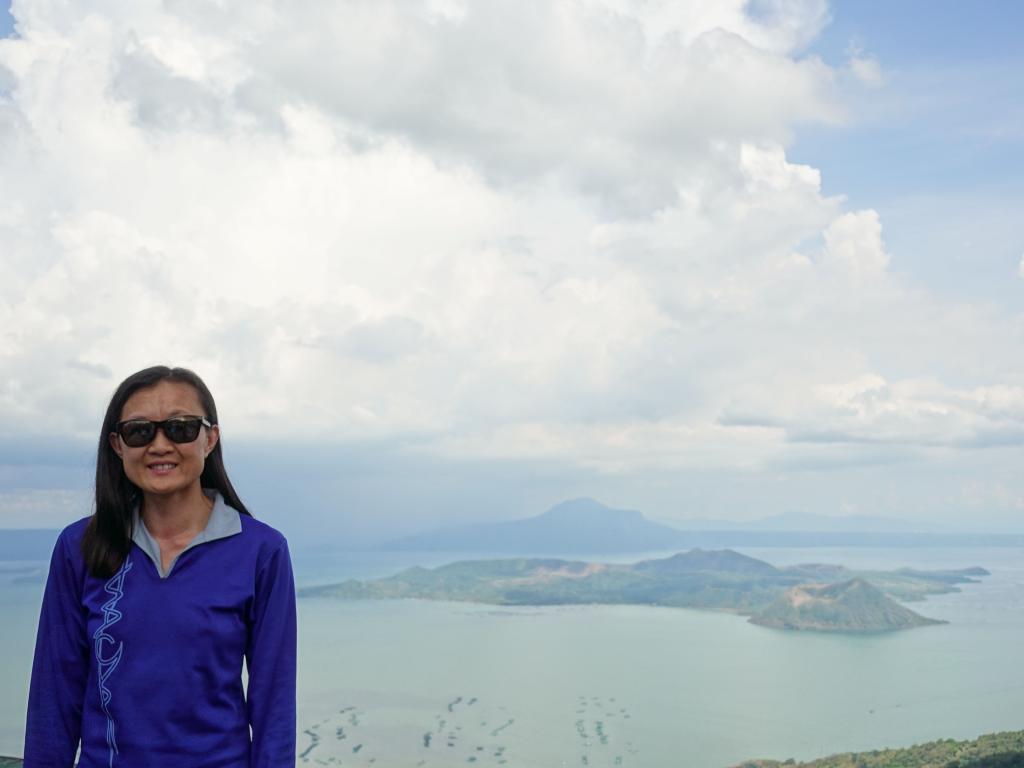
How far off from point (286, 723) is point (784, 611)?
60832 mm

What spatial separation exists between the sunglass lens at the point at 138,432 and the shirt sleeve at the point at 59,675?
19 cm

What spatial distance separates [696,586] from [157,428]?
2869 inches

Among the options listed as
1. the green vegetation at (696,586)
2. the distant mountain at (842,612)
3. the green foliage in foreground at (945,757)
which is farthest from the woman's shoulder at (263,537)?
the green vegetation at (696,586)

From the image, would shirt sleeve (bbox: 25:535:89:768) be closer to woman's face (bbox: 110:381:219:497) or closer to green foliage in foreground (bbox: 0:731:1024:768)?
woman's face (bbox: 110:381:219:497)

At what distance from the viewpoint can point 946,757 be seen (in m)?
23.5

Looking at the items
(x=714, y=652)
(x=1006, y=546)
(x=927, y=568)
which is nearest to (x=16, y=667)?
A: (x=714, y=652)

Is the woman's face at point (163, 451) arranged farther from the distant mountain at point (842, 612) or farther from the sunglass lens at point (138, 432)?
the distant mountain at point (842, 612)

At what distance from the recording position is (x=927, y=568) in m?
71.2

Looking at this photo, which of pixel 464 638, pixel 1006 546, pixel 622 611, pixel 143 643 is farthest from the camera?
pixel 1006 546

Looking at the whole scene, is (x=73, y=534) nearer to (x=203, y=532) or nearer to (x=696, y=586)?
(x=203, y=532)

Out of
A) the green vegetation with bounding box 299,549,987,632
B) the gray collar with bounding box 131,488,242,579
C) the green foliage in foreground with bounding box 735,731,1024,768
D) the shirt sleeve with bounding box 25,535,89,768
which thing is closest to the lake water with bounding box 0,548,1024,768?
the green vegetation with bounding box 299,549,987,632

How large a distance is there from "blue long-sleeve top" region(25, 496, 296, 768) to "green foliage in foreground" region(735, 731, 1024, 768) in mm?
21224

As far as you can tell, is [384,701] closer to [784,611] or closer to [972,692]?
[972,692]

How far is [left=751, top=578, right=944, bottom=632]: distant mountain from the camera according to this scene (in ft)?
179
